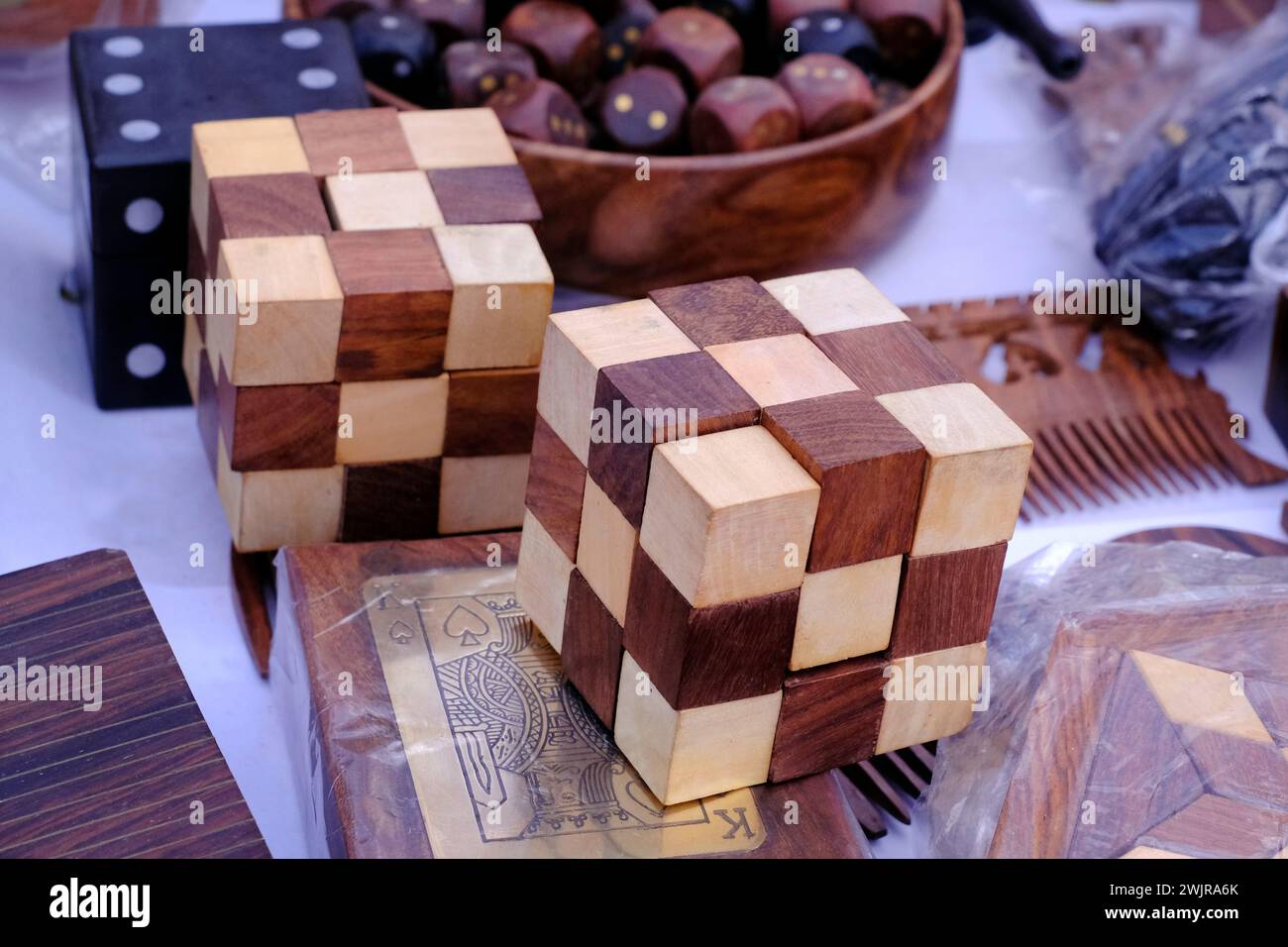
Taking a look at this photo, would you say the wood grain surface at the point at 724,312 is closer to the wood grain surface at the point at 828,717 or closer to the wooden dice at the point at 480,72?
the wood grain surface at the point at 828,717

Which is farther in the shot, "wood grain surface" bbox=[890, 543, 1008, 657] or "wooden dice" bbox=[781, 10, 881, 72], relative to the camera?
"wooden dice" bbox=[781, 10, 881, 72]

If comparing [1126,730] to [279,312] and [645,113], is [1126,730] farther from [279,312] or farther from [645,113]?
[645,113]

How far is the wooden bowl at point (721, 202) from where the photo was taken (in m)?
1.33

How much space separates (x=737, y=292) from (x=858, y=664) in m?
0.25

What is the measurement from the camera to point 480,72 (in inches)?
56.9

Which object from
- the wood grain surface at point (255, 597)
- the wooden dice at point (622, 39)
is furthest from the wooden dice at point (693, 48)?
the wood grain surface at point (255, 597)

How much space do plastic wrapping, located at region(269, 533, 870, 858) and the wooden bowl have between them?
39 centimetres

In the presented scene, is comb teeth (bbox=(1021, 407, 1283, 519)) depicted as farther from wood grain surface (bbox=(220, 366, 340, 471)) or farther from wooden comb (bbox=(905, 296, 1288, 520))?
wood grain surface (bbox=(220, 366, 340, 471))

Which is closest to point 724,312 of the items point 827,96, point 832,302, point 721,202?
point 832,302

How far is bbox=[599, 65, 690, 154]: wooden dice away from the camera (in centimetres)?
139

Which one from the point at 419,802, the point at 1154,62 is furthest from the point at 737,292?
the point at 1154,62

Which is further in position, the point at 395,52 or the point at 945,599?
the point at 395,52

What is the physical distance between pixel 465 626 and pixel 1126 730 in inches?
17.1

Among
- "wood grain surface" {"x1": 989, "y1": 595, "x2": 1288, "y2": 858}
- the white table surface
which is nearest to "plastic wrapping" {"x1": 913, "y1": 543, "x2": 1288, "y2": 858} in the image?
"wood grain surface" {"x1": 989, "y1": 595, "x2": 1288, "y2": 858}
